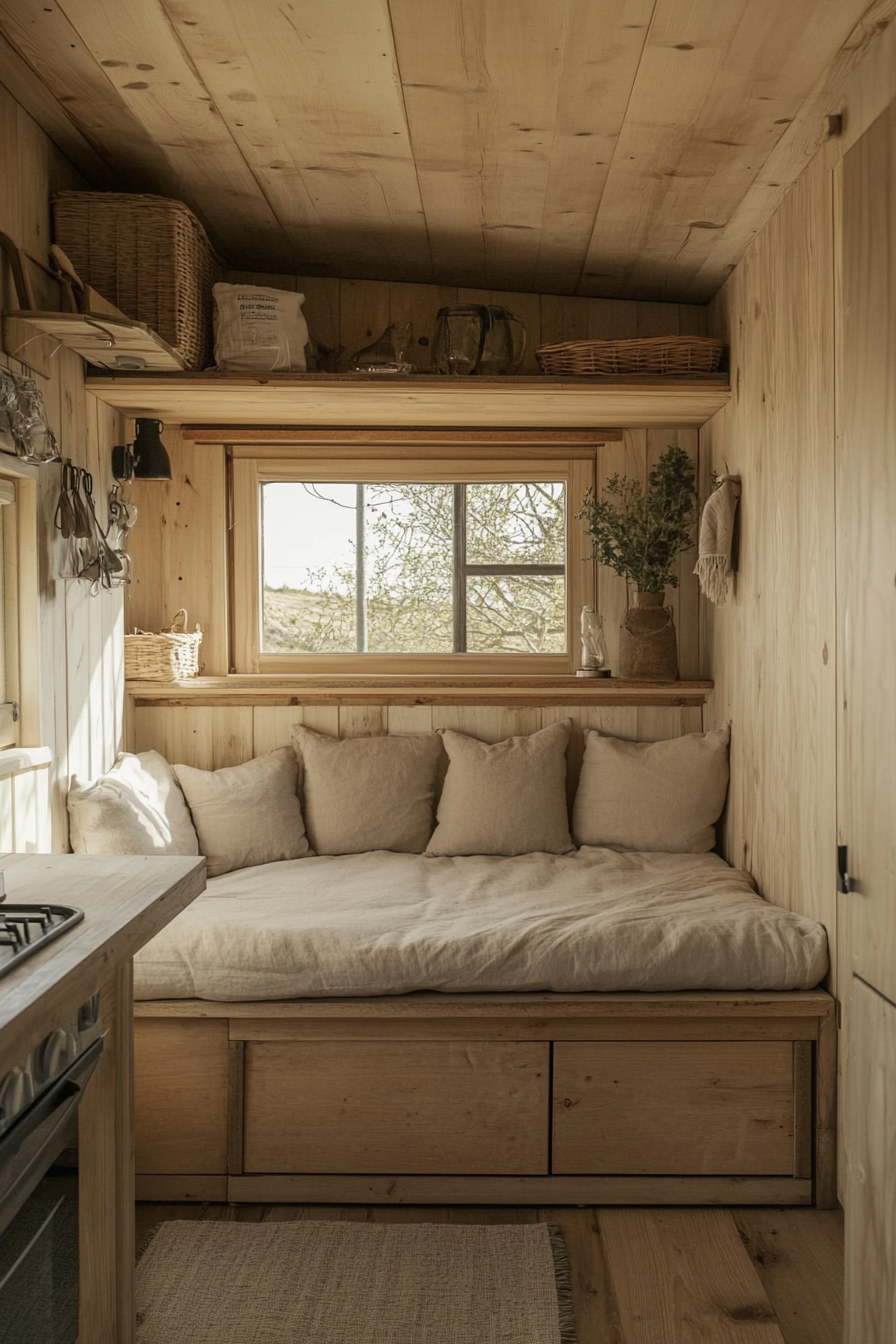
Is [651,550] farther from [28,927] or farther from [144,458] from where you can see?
[28,927]

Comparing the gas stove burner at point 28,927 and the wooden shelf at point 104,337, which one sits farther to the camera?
the wooden shelf at point 104,337

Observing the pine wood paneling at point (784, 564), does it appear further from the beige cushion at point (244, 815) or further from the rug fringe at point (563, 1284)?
the beige cushion at point (244, 815)

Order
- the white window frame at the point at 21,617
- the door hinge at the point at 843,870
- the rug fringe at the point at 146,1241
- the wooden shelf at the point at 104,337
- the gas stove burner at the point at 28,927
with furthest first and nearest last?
the white window frame at the point at 21,617 → the wooden shelf at the point at 104,337 → the rug fringe at the point at 146,1241 → the door hinge at the point at 843,870 → the gas stove burner at the point at 28,927

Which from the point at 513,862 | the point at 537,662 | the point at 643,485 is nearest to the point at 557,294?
the point at 643,485

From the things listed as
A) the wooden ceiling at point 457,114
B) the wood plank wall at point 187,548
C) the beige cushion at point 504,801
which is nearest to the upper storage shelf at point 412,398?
the wood plank wall at point 187,548

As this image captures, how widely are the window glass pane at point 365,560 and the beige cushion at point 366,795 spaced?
39 centimetres

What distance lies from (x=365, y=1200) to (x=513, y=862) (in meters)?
1.05

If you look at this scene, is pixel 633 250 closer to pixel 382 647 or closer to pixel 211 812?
pixel 382 647

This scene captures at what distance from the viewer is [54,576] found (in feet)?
8.57

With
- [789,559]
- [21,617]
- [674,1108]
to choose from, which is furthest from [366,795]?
[789,559]

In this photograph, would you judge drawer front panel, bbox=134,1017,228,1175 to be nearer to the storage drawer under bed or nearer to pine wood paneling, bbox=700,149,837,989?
the storage drawer under bed

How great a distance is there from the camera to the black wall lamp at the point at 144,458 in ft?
10.1

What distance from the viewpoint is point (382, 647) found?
3.55 m

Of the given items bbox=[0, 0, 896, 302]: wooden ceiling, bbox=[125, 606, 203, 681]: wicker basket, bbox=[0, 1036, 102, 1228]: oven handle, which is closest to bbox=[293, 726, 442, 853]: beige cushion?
bbox=[125, 606, 203, 681]: wicker basket
